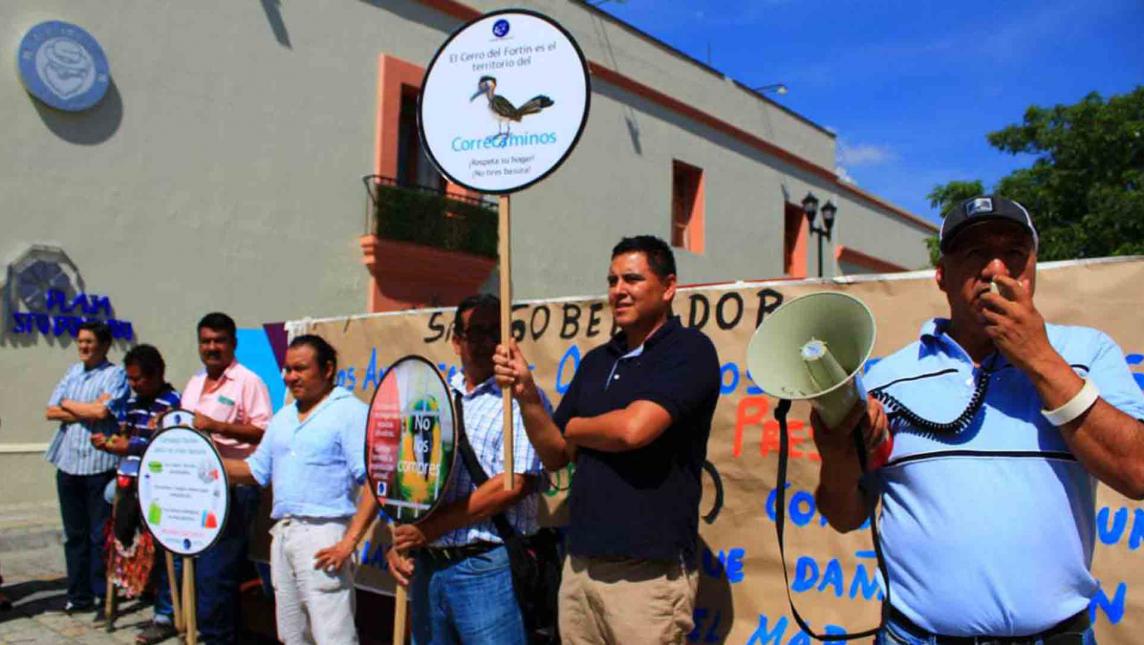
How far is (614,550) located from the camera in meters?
2.62

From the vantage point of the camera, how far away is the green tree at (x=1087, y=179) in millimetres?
14633

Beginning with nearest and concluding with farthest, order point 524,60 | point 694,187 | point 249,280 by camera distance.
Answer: point 524,60 < point 249,280 < point 694,187

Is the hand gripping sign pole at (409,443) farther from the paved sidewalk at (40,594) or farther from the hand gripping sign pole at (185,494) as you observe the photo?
the paved sidewalk at (40,594)

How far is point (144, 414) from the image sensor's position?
5.41 metres

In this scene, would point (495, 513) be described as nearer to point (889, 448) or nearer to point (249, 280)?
point (889, 448)

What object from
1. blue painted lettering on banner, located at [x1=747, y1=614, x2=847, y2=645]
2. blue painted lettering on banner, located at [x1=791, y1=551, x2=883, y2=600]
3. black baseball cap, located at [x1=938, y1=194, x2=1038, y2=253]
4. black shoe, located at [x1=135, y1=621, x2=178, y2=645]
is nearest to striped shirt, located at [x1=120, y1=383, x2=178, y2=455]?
black shoe, located at [x1=135, y1=621, x2=178, y2=645]

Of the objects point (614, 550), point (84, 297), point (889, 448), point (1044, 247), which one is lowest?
point (614, 550)

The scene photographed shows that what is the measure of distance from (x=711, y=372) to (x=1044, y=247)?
1522 centimetres

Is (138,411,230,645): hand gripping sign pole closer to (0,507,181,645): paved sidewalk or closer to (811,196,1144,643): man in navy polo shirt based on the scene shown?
(0,507,181,645): paved sidewalk

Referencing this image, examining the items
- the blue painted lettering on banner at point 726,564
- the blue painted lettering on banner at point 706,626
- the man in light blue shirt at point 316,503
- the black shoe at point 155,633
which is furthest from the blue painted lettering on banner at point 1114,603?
the black shoe at point 155,633

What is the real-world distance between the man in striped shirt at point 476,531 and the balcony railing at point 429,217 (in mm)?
9645

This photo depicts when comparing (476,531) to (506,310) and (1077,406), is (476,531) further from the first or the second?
(1077,406)

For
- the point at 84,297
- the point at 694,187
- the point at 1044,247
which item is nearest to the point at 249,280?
the point at 84,297

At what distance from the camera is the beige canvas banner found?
2.82 meters
